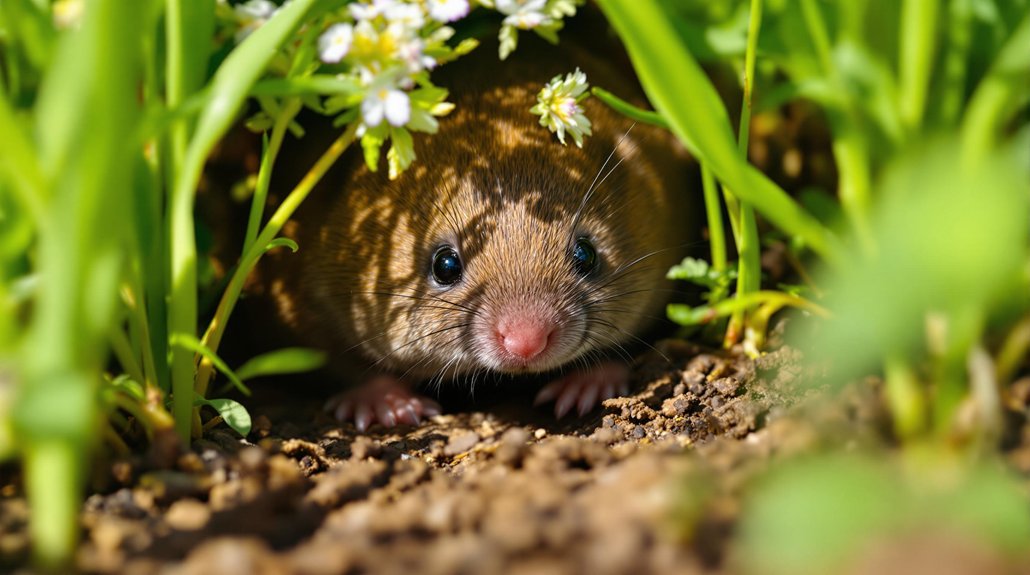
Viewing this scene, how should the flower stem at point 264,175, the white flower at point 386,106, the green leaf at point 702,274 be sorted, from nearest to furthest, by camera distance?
1. the white flower at point 386,106
2. the flower stem at point 264,175
3. the green leaf at point 702,274

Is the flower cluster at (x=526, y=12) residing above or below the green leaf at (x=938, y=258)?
above

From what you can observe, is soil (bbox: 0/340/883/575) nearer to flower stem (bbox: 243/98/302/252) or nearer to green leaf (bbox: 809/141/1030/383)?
green leaf (bbox: 809/141/1030/383)

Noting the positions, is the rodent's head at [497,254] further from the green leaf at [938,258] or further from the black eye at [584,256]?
the green leaf at [938,258]

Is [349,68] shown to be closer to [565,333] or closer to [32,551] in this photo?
[565,333]

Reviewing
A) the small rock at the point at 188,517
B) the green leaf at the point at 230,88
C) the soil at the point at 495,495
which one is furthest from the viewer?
the green leaf at the point at 230,88

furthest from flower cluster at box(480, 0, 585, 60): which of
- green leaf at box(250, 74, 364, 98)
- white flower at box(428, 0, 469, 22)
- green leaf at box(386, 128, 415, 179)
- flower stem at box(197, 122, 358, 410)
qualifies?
green leaf at box(250, 74, 364, 98)

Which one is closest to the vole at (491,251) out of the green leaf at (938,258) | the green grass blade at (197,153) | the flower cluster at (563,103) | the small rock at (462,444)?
the small rock at (462,444)

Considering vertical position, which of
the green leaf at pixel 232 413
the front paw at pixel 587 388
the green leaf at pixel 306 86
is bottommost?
the front paw at pixel 587 388
